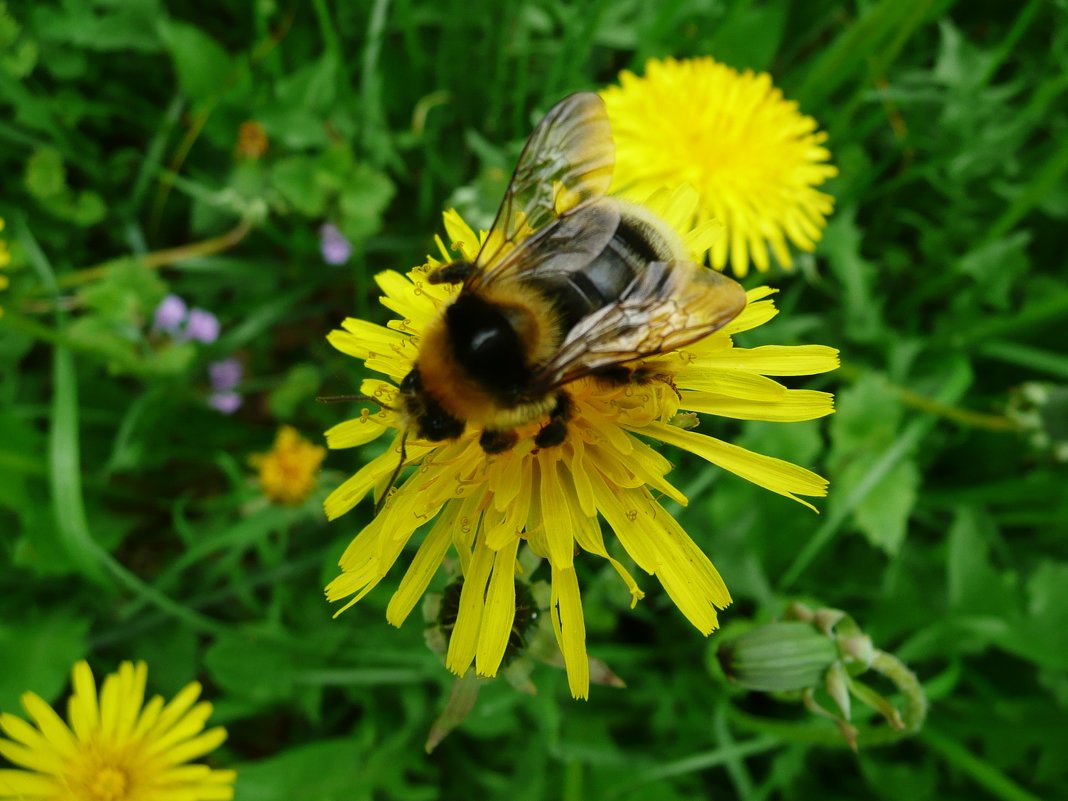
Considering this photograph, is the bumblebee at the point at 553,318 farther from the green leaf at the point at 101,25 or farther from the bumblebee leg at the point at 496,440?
the green leaf at the point at 101,25

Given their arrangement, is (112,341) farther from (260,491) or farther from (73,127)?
(73,127)

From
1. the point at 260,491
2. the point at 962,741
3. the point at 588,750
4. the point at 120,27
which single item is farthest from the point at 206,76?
the point at 962,741

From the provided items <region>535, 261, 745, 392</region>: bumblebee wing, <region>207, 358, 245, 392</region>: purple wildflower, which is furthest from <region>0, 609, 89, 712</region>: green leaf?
<region>535, 261, 745, 392</region>: bumblebee wing

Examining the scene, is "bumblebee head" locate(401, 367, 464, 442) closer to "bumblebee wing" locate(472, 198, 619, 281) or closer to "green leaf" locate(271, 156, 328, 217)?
"bumblebee wing" locate(472, 198, 619, 281)

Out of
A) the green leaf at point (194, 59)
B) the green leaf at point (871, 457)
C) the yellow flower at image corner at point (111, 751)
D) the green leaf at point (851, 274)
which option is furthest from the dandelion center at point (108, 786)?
the green leaf at point (851, 274)

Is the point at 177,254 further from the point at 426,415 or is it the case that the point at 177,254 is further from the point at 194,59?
the point at 426,415

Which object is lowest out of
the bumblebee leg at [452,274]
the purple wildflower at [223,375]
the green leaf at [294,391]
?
the bumblebee leg at [452,274]
